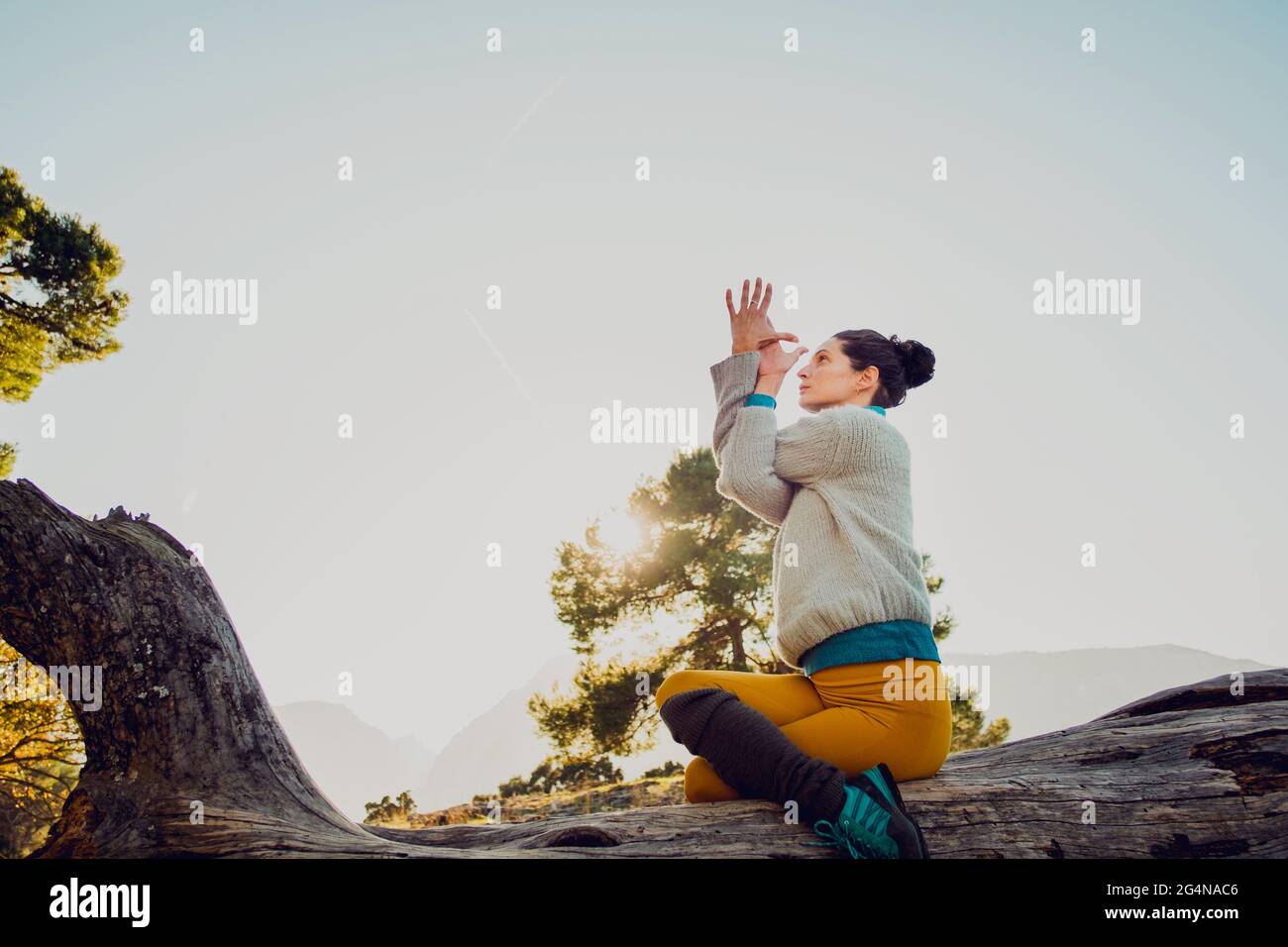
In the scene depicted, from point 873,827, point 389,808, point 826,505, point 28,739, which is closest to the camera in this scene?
point 873,827

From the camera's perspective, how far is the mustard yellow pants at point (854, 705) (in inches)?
127

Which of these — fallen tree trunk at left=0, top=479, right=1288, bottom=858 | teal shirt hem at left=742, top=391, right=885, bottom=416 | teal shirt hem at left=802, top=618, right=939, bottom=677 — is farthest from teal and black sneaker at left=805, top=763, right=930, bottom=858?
teal shirt hem at left=742, top=391, right=885, bottom=416

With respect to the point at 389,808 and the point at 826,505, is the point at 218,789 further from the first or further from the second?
the point at 389,808

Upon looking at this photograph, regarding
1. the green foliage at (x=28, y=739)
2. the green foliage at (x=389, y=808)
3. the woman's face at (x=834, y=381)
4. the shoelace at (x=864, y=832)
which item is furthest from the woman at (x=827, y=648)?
the green foliage at (x=28, y=739)

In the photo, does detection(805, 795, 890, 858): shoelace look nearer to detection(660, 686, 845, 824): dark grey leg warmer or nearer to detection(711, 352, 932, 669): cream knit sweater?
detection(660, 686, 845, 824): dark grey leg warmer

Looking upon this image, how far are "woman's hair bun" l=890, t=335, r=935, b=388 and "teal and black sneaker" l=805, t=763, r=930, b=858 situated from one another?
1.94 metres

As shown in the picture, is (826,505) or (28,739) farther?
(28,739)

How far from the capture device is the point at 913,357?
157 inches

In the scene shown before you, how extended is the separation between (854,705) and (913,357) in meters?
1.73

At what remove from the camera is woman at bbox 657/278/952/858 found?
3154mm

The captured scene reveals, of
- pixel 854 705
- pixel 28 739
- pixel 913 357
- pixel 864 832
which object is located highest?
pixel 913 357

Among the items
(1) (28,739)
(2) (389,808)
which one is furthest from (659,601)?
(1) (28,739)

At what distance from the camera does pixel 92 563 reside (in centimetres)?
326
